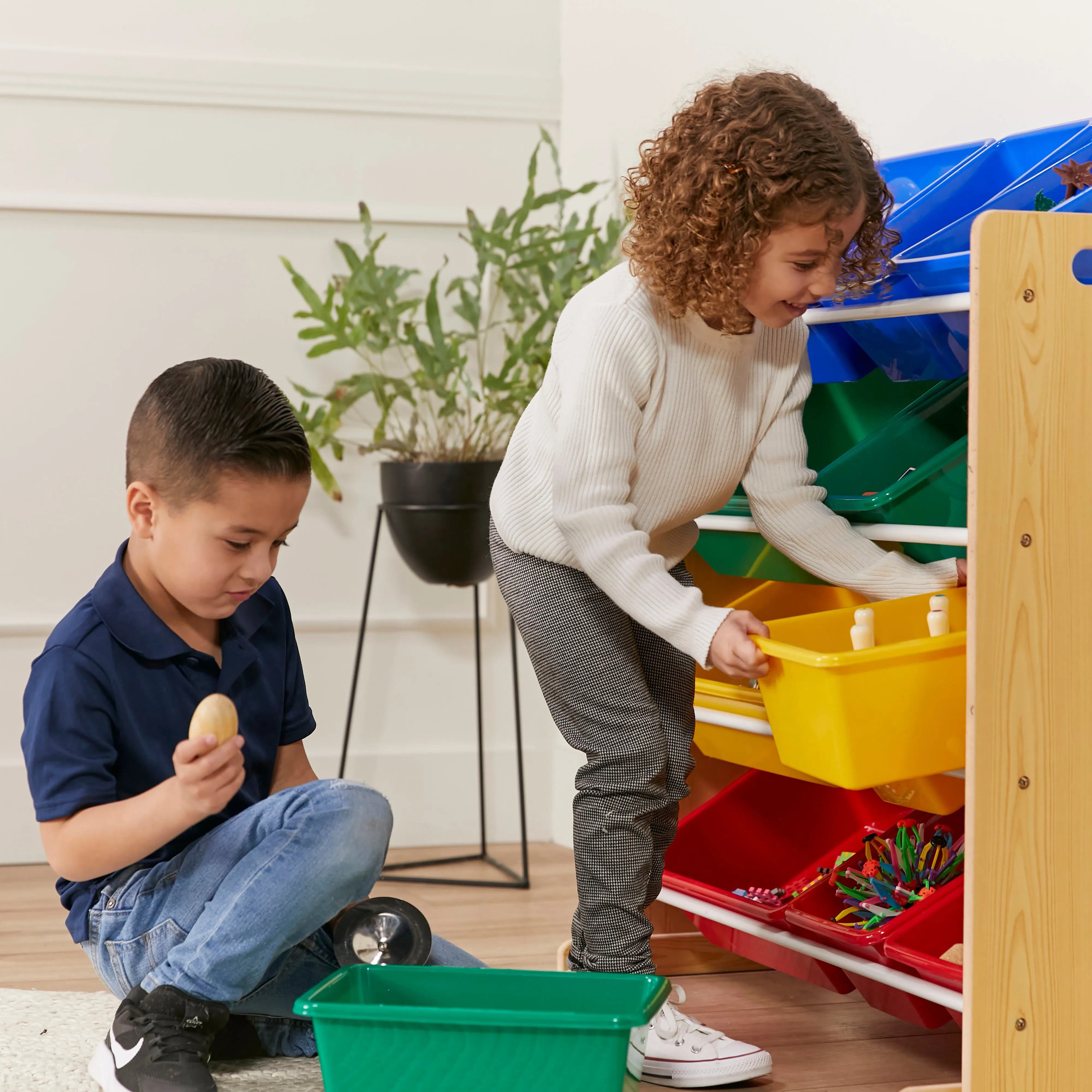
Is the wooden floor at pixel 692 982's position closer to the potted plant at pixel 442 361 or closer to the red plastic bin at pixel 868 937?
the red plastic bin at pixel 868 937

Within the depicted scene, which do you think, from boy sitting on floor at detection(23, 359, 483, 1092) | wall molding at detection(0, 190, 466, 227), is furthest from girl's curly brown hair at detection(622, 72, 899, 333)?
wall molding at detection(0, 190, 466, 227)

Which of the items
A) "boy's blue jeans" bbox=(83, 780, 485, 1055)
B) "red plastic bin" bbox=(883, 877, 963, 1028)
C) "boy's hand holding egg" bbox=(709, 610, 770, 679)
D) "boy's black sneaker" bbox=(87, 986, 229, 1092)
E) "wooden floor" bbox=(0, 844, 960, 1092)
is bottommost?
"wooden floor" bbox=(0, 844, 960, 1092)

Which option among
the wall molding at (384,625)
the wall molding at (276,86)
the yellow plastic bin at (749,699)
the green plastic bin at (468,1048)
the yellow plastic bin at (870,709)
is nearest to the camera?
the green plastic bin at (468,1048)

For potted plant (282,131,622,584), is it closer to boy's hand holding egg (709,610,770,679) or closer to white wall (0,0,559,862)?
white wall (0,0,559,862)

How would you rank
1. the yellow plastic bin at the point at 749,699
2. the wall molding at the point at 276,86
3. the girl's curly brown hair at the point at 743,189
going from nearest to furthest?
1. the girl's curly brown hair at the point at 743,189
2. the yellow plastic bin at the point at 749,699
3. the wall molding at the point at 276,86

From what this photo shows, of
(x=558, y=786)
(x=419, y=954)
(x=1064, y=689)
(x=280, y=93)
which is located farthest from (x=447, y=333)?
(x=1064, y=689)

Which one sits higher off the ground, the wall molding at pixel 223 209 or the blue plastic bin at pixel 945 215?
the wall molding at pixel 223 209

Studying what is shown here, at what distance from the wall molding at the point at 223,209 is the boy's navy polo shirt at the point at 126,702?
44.2 inches

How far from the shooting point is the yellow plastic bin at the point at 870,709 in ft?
3.52

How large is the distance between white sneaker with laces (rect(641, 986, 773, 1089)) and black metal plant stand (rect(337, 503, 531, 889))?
0.80 meters

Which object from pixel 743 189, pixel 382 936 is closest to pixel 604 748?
pixel 382 936

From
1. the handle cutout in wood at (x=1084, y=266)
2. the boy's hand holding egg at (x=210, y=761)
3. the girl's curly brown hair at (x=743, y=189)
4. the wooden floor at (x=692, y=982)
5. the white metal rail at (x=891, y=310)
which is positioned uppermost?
the girl's curly brown hair at (x=743, y=189)

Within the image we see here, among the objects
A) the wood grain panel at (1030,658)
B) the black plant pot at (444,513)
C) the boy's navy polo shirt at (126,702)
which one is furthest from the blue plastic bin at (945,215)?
the black plant pot at (444,513)

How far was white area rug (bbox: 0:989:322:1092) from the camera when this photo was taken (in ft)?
3.95
